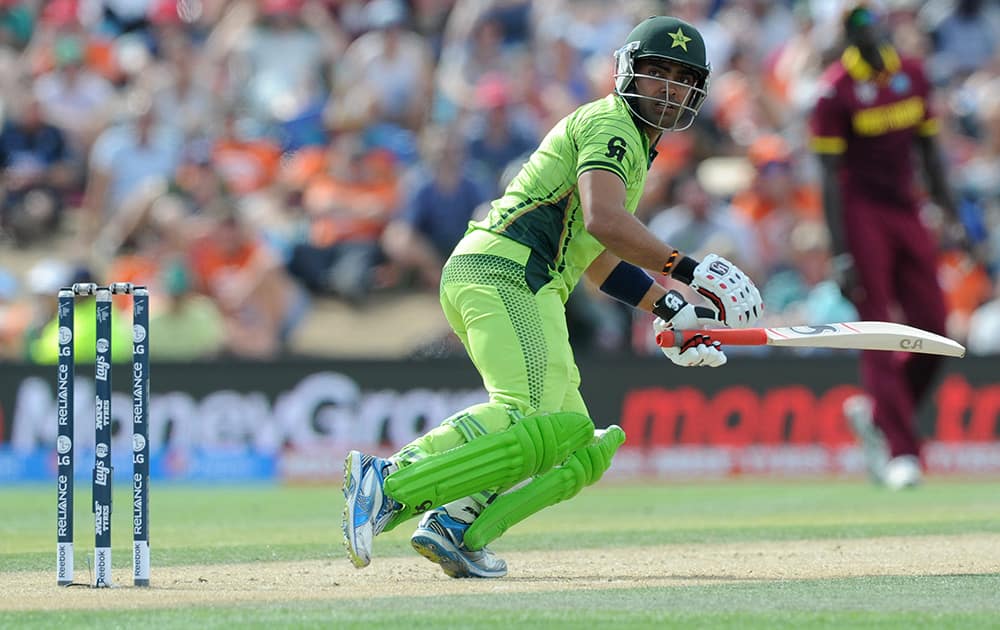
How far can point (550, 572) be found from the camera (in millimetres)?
5879

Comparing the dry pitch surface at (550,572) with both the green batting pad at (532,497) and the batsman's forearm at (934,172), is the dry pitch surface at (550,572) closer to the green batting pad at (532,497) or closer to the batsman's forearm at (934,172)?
the green batting pad at (532,497)

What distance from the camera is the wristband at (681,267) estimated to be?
5.44 metres

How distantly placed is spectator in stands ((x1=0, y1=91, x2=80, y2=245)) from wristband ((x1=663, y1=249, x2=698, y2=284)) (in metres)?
10.2

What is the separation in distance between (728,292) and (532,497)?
0.96 meters

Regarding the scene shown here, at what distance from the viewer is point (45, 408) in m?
12.1

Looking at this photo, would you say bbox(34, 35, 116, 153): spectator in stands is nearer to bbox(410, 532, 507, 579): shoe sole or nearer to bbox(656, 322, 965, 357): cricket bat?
bbox(410, 532, 507, 579): shoe sole

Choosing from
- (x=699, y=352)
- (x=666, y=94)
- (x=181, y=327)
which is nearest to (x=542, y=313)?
(x=699, y=352)

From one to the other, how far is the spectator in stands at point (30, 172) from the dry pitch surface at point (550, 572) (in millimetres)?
9042

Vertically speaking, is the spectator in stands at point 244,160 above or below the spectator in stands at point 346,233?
above

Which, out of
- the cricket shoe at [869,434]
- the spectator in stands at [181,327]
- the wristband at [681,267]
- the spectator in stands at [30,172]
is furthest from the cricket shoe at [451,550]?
the spectator in stands at [30,172]

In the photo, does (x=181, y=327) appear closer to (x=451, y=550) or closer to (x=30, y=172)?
(x=30, y=172)

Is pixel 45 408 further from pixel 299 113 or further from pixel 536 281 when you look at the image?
pixel 536 281

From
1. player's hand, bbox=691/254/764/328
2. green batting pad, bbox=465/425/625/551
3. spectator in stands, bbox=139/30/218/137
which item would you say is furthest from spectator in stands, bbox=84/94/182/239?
player's hand, bbox=691/254/764/328

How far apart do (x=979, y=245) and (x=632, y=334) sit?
280cm
